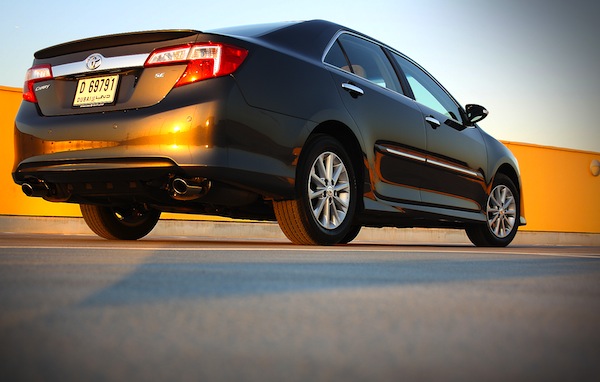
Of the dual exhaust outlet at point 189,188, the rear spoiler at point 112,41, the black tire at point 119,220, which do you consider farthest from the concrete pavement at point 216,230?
the dual exhaust outlet at point 189,188

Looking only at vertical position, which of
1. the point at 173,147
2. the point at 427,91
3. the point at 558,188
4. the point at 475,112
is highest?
the point at 427,91

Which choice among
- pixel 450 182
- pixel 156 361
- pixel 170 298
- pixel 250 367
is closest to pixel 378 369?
pixel 250 367

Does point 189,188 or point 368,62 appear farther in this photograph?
point 368,62

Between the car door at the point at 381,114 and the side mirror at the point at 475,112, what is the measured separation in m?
1.27

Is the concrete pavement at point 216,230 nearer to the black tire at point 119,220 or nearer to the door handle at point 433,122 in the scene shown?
the black tire at point 119,220

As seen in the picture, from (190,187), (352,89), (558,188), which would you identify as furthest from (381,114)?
(558,188)

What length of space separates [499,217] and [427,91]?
1.73m

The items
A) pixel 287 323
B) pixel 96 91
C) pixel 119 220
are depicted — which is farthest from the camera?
pixel 119 220

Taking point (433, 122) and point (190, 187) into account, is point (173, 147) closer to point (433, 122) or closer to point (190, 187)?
point (190, 187)

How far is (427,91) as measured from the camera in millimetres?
7152

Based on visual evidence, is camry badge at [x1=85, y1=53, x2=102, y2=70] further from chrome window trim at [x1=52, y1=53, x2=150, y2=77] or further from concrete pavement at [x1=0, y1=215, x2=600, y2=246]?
concrete pavement at [x1=0, y1=215, x2=600, y2=246]

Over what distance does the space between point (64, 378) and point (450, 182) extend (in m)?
5.87

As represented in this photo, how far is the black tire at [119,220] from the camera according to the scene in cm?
626

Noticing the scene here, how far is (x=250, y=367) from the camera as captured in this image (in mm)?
1447
